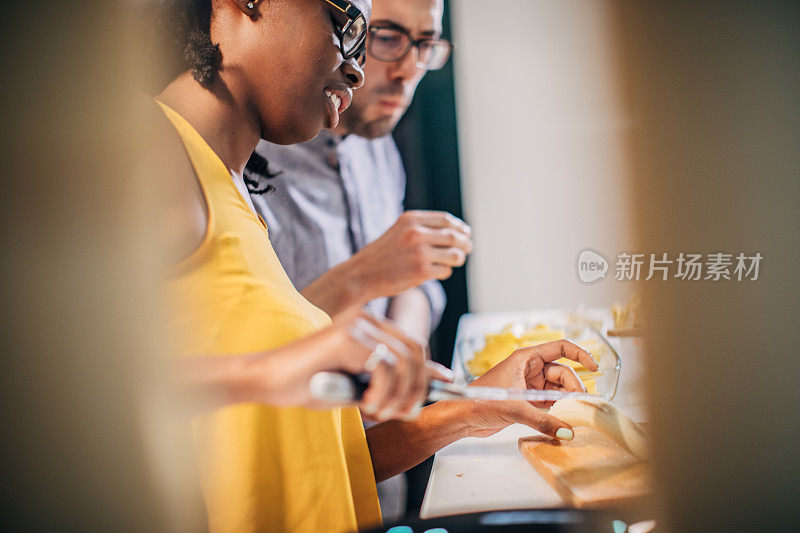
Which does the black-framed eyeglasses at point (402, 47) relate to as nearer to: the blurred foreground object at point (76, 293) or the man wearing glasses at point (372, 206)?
the man wearing glasses at point (372, 206)

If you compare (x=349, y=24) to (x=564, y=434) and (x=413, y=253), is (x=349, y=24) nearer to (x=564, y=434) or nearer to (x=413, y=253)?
(x=413, y=253)

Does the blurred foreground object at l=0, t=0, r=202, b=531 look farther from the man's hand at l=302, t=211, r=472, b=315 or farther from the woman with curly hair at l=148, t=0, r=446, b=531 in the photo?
the man's hand at l=302, t=211, r=472, b=315

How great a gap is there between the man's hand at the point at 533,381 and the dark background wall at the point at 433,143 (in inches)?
6.8

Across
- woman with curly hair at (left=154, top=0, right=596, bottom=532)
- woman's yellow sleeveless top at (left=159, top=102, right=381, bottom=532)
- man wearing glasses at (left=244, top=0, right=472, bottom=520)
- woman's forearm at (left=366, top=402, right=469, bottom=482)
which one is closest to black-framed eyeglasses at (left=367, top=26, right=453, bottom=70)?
man wearing glasses at (left=244, top=0, right=472, bottom=520)

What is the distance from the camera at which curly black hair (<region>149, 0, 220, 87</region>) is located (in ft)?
1.38

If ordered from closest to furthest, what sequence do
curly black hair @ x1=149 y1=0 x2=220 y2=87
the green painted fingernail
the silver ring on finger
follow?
the silver ring on finger < curly black hair @ x1=149 y1=0 x2=220 y2=87 < the green painted fingernail

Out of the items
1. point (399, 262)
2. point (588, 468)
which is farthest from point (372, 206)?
point (588, 468)

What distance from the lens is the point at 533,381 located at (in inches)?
23.4

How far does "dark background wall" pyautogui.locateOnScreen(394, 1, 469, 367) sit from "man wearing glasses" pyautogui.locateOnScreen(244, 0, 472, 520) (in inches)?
0.6

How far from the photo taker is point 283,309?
410 millimetres

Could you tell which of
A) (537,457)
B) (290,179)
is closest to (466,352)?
(537,457)

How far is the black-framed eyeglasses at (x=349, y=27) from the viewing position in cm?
44

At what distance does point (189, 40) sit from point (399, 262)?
35cm

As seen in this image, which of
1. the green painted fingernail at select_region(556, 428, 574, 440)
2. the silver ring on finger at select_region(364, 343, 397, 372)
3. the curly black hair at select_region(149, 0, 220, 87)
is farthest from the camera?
the green painted fingernail at select_region(556, 428, 574, 440)
